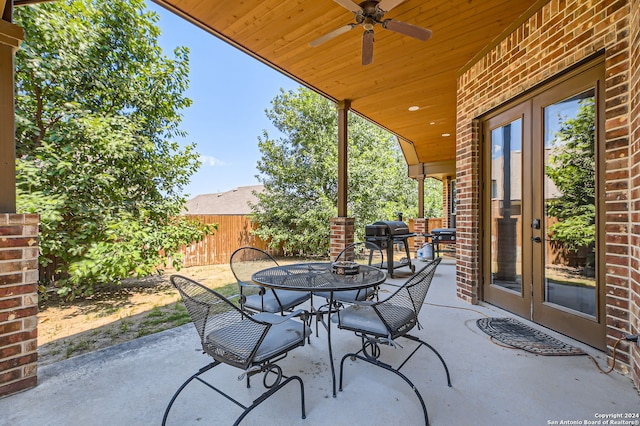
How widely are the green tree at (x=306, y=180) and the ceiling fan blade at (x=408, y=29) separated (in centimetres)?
631

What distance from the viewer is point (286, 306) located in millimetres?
2500

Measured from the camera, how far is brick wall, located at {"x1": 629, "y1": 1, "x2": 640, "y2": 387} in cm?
176

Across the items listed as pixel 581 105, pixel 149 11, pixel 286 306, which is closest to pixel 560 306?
pixel 581 105

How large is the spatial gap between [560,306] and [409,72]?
323 cm

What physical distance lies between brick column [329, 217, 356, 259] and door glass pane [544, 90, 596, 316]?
2737 mm

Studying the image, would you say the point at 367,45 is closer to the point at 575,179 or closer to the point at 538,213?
the point at 575,179

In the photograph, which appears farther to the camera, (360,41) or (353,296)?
(360,41)

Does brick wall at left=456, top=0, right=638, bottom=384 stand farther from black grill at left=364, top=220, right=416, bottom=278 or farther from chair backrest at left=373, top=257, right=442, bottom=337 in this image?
black grill at left=364, top=220, right=416, bottom=278

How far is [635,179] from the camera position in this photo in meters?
1.81

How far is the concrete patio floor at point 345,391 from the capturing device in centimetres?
159

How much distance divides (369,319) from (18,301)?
88.3 inches

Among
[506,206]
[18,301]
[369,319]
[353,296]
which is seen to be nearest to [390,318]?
[369,319]

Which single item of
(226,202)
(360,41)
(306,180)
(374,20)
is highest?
(360,41)

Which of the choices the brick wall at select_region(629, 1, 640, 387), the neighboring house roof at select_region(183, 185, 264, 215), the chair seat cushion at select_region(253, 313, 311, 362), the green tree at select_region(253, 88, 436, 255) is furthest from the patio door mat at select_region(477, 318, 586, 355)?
the neighboring house roof at select_region(183, 185, 264, 215)
